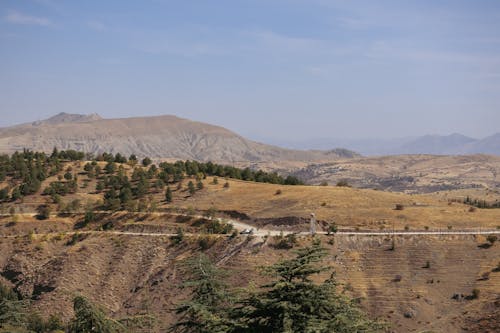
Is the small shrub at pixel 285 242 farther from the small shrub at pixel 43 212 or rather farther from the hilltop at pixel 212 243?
the small shrub at pixel 43 212

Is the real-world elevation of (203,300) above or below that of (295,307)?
below

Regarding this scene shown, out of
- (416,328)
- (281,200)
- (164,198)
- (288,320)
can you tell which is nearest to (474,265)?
(416,328)

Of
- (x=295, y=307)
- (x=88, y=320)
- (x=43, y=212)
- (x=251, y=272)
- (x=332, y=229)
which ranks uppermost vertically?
(x=295, y=307)

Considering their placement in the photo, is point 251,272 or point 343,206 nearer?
point 251,272

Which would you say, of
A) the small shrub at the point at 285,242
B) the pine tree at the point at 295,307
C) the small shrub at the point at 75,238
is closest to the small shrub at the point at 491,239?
the small shrub at the point at 285,242

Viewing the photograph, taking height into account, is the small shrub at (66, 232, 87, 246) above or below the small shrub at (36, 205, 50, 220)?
below

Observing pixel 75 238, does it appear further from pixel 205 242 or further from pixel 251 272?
pixel 251 272

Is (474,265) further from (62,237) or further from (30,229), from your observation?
(30,229)

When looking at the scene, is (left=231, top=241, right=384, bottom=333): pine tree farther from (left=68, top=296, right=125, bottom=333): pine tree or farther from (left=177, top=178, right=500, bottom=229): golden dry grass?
(left=177, top=178, right=500, bottom=229): golden dry grass

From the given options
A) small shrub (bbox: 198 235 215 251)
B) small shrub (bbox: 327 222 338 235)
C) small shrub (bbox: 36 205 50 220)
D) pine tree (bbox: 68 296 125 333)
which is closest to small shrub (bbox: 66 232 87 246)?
small shrub (bbox: 36 205 50 220)

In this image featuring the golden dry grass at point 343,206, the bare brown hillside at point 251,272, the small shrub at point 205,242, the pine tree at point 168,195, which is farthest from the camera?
the pine tree at point 168,195

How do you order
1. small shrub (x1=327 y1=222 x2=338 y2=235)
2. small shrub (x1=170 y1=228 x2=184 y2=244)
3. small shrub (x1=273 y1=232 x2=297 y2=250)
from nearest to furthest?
small shrub (x1=273 y1=232 x2=297 y2=250) < small shrub (x1=327 y1=222 x2=338 y2=235) < small shrub (x1=170 y1=228 x2=184 y2=244)

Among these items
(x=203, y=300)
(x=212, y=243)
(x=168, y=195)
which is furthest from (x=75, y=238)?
(x=203, y=300)

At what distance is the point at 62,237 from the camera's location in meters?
61.2
